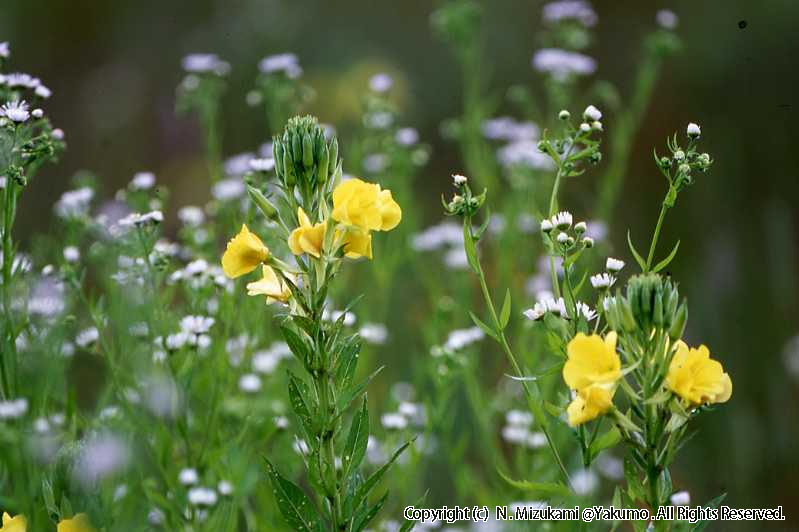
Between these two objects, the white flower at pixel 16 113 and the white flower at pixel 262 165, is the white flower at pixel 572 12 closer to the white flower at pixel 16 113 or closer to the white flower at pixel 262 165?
the white flower at pixel 262 165

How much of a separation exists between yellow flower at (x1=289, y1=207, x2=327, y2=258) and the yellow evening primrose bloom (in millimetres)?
372

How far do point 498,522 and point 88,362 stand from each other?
2093 mm

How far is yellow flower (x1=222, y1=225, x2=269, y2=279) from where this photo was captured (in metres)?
1.35

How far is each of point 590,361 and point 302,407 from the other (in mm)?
425

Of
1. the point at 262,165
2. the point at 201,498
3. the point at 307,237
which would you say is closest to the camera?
the point at 307,237

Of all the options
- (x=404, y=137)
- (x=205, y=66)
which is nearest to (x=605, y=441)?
(x=404, y=137)

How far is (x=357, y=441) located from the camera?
144cm

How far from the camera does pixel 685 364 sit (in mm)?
1237

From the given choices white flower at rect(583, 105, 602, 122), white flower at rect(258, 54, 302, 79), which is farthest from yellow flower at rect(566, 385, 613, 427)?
white flower at rect(258, 54, 302, 79)

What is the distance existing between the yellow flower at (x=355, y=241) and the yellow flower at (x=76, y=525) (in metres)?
0.56

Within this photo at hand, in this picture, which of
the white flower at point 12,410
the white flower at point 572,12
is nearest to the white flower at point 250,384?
the white flower at point 12,410

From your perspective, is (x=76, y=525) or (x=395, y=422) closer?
(x=76, y=525)

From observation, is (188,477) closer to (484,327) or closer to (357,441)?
(357,441)

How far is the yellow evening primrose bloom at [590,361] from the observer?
121 cm
